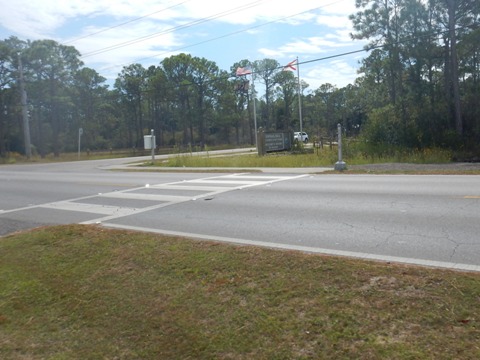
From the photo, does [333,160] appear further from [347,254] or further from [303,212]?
[347,254]

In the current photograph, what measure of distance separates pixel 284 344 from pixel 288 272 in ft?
4.32

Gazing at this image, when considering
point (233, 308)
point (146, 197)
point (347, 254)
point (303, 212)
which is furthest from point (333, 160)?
point (233, 308)

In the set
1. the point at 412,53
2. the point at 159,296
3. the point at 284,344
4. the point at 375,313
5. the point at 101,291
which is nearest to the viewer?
the point at 284,344

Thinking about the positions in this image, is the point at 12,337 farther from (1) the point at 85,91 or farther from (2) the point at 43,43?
(1) the point at 85,91

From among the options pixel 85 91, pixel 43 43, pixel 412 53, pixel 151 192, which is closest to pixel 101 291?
pixel 151 192

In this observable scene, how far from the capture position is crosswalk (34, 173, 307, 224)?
34.9 feet

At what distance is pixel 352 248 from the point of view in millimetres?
6117

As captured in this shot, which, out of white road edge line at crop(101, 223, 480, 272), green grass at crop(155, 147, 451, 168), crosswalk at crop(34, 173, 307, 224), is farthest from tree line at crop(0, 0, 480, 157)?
white road edge line at crop(101, 223, 480, 272)

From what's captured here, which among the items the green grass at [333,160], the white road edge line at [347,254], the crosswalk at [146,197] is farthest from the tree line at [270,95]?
the white road edge line at [347,254]

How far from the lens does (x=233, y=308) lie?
13.6 feet

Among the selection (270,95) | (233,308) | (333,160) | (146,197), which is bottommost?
(233,308)

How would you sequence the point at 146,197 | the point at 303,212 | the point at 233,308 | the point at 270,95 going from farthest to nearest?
the point at 270,95 → the point at 146,197 → the point at 303,212 → the point at 233,308

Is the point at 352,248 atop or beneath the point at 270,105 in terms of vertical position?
beneath

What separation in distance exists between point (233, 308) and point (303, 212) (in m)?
5.14
